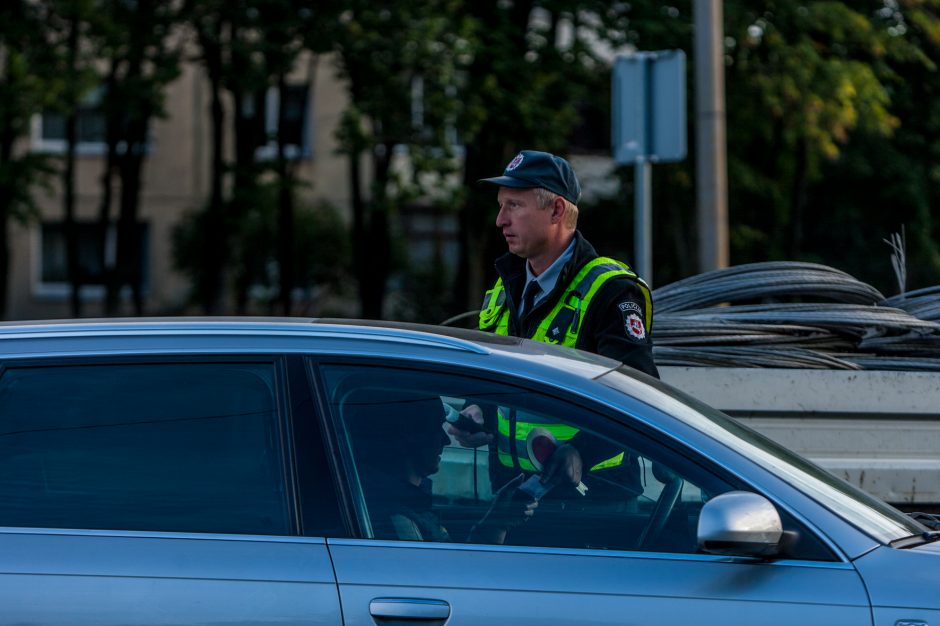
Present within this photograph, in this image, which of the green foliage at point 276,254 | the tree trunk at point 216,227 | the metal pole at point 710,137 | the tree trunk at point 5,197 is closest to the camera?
the metal pole at point 710,137

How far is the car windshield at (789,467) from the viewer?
2.91 metres

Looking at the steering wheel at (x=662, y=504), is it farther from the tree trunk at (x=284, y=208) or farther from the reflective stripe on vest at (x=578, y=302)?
the tree trunk at (x=284, y=208)

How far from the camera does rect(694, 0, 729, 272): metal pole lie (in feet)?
31.8

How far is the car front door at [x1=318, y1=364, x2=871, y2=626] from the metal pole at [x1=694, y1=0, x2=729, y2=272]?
685 centimetres

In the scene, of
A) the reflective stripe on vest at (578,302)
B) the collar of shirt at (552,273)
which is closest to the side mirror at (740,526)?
the reflective stripe on vest at (578,302)

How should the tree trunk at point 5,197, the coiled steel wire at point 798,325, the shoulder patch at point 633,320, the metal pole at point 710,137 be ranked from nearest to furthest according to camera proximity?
the shoulder patch at point 633,320 → the coiled steel wire at point 798,325 → the metal pole at point 710,137 → the tree trunk at point 5,197

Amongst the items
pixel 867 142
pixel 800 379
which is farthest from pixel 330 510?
pixel 867 142

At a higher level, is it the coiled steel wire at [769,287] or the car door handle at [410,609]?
the coiled steel wire at [769,287]

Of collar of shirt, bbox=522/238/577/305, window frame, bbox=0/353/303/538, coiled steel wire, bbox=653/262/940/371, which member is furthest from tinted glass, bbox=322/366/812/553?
coiled steel wire, bbox=653/262/940/371

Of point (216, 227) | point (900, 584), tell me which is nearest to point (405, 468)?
point (900, 584)

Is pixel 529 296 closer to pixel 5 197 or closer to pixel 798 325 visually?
pixel 798 325

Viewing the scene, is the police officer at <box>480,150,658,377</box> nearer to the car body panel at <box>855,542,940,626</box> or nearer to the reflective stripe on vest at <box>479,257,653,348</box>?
the reflective stripe on vest at <box>479,257,653,348</box>

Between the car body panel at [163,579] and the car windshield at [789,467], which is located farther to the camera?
the car windshield at [789,467]

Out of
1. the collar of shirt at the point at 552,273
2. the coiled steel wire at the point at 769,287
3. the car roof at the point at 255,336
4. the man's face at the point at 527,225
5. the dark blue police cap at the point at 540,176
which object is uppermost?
the dark blue police cap at the point at 540,176
